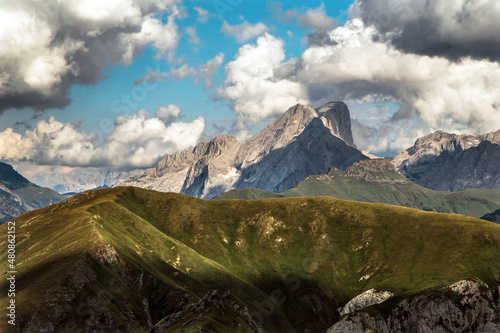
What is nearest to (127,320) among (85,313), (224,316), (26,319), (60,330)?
(85,313)

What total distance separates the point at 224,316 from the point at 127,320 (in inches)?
2326

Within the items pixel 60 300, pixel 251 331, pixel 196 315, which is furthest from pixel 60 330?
pixel 251 331

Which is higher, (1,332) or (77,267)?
(77,267)

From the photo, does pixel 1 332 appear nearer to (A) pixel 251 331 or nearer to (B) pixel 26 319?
(B) pixel 26 319

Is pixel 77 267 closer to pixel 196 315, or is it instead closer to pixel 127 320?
pixel 127 320

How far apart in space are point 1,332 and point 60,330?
24.7 metres

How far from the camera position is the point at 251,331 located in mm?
163500

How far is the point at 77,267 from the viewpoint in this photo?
650ft

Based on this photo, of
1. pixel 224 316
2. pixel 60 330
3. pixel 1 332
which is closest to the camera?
pixel 1 332

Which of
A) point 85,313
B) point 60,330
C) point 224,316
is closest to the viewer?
point 224,316

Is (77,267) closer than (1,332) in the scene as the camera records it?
No

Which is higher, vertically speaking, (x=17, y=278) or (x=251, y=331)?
(x=17, y=278)

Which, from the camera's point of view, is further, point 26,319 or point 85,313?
point 85,313

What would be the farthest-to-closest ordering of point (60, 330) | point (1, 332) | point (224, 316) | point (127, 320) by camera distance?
point (127, 320), point (60, 330), point (224, 316), point (1, 332)
